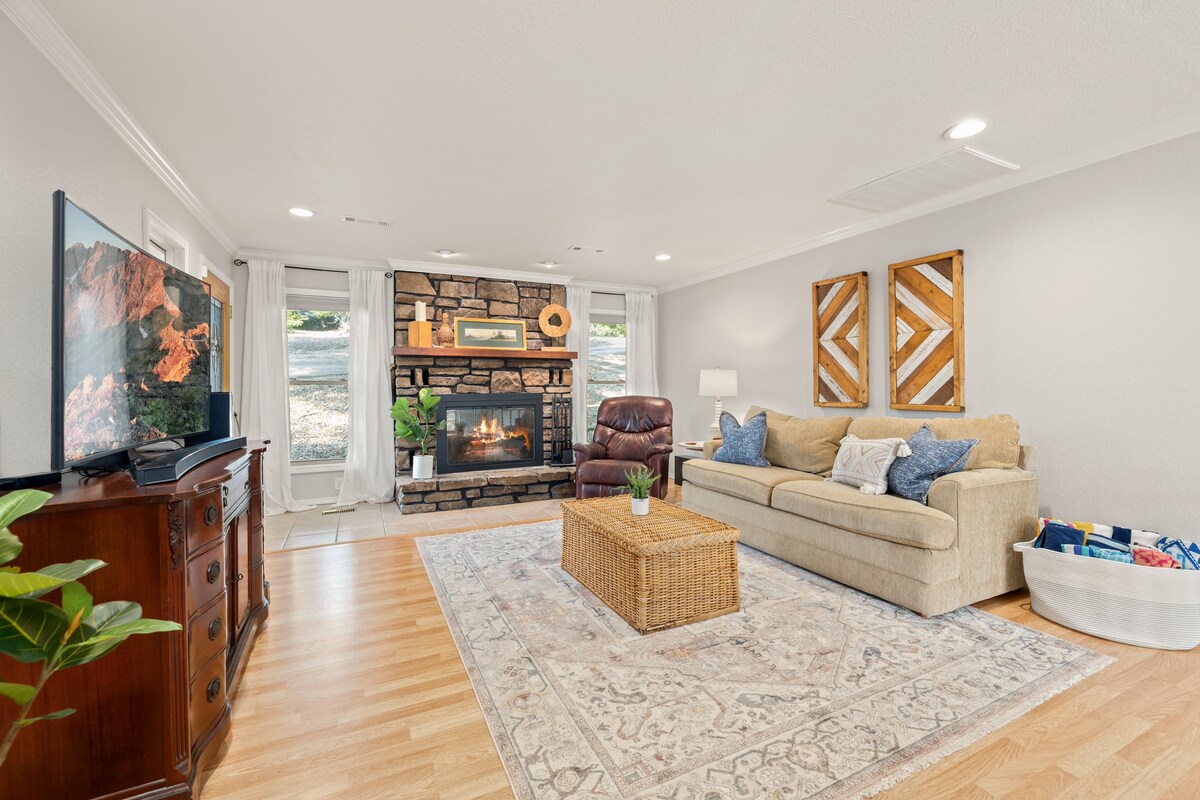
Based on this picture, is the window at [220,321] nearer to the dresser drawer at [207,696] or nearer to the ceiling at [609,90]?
the ceiling at [609,90]

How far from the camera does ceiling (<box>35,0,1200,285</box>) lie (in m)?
1.80

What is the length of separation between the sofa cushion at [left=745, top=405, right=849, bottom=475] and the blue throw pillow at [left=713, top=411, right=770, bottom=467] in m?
0.09

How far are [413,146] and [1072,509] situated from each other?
407 cm

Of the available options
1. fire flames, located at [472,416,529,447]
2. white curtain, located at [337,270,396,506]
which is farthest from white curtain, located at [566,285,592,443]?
white curtain, located at [337,270,396,506]

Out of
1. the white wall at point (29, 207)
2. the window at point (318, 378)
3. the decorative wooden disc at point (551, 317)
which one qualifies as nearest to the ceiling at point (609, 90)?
the white wall at point (29, 207)

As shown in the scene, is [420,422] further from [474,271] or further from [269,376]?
[474,271]

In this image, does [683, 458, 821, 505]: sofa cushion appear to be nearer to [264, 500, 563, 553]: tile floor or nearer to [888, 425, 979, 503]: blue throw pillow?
[888, 425, 979, 503]: blue throw pillow

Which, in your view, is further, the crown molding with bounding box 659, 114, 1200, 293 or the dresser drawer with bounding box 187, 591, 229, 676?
the crown molding with bounding box 659, 114, 1200, 293

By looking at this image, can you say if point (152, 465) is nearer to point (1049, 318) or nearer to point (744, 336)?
point (1049, 318)

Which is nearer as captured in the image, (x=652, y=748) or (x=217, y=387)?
(x=652, y=748)

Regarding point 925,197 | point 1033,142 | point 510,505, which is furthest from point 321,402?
point 1033,142

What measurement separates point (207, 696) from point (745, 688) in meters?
1.80

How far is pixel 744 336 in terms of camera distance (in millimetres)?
5340

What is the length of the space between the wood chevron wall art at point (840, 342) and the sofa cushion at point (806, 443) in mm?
368
